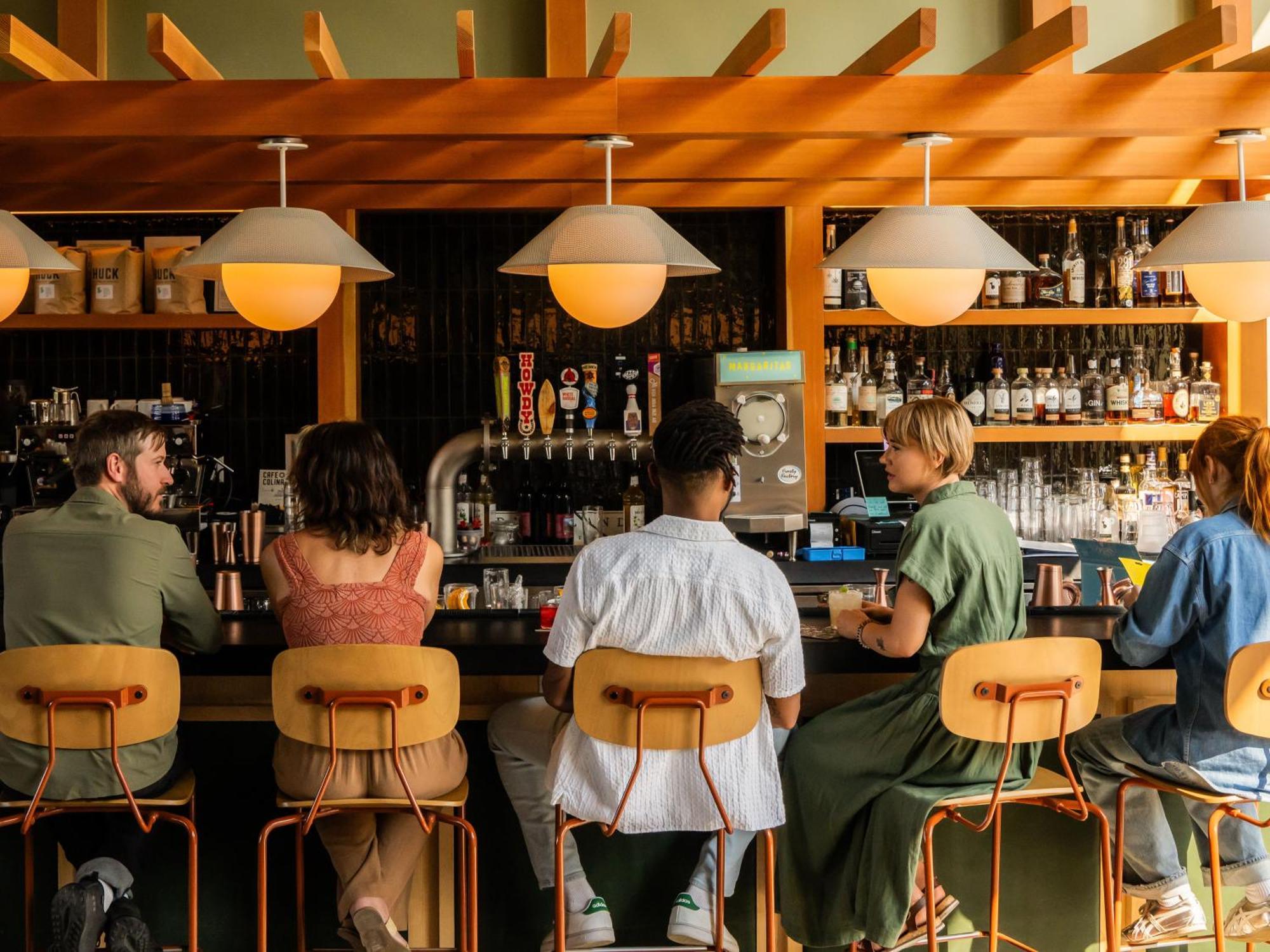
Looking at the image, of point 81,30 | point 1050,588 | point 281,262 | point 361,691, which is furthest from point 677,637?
point 81,30

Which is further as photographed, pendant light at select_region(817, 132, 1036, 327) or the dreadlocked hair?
pendant light at select_region(817, 132, 1036, 327)

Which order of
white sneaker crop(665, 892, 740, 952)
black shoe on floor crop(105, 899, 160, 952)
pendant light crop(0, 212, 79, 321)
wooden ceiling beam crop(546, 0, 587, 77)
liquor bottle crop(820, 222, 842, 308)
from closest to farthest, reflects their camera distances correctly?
black shoe on floor crop(105, 899, 160, 952) < white sneaker crop(665, 892, 740, 952) < pendant light crop(0, 212, 79, 321) < wooden ceiling beam crop(546, 0, 587, 77) < liquor bottle crop(820, 222, 842, 308)

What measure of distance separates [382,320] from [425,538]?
10.6 feet

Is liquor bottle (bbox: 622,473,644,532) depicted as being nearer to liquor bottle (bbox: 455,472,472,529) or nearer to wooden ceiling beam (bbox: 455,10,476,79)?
liquor bottle (bbox: 455,472,472,529)

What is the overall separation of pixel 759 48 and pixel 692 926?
2127 mm

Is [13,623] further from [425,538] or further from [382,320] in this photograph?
[382,320]

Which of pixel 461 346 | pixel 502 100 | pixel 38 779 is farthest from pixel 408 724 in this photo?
pixel 461 346

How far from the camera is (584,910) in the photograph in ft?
8.91

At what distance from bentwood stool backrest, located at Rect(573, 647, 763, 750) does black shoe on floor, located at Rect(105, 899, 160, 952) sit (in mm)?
1039

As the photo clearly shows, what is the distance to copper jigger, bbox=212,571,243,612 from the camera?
3.54 metres

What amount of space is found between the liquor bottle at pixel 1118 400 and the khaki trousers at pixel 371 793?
384 centimetres

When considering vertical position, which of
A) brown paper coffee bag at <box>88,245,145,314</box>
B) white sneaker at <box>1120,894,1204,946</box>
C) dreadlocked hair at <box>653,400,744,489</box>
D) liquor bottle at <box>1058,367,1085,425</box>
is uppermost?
brown paper coffee bag at <box>88,245,145,314</box>

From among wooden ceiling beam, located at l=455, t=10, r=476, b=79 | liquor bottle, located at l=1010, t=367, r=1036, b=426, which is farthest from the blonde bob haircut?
liquor bottle, located at l=1010, t=367, r=1036, b=426

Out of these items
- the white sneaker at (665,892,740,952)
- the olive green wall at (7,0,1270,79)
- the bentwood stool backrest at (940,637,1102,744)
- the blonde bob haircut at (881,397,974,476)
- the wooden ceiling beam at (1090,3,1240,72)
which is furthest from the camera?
the olive green wall at (7,0,1270,79)
